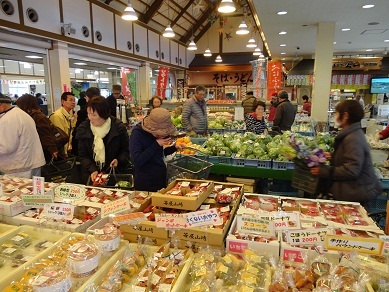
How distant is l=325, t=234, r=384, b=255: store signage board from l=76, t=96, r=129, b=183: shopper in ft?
6.92

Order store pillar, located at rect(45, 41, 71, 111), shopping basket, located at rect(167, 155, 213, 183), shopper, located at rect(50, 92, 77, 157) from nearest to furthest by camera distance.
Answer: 1. shopping basket, located at rect(167, 155, 213, 183)
2. shopper, located at rect(50, 92, 77, 157)
3. store pillar, located at rect(45, 41, 71, 111)

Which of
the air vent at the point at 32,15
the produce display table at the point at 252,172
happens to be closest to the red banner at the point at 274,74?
the produce display table at the point at 252,172

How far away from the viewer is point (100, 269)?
1525 mm

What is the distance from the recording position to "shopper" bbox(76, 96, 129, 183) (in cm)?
297

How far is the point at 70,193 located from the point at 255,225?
147 centimetres

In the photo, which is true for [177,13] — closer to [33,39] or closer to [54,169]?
[33,39]

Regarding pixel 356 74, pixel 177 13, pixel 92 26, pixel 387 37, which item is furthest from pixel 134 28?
pixel 356 74

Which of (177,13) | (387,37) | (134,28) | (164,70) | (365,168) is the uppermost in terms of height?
(177,13)

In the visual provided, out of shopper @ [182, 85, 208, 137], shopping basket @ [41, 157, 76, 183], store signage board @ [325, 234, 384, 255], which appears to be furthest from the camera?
shopper @ [182, 85, 208, 137]

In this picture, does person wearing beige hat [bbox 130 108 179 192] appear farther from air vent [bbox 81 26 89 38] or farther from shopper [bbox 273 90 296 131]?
air vent [bbox 81 26 89 38]

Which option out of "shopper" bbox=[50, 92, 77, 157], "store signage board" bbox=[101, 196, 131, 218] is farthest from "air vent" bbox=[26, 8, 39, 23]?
"store signage board" bbox=[101, 196, 131, 218]

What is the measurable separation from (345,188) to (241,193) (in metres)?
1.02

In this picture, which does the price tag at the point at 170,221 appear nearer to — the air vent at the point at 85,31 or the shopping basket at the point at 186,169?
the shopping basket at the point at 186,169

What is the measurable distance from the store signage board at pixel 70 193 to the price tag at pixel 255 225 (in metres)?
1.29
